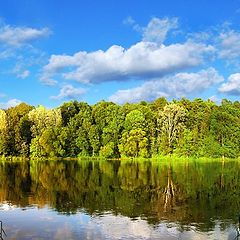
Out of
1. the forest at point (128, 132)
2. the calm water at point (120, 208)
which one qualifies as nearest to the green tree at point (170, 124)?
the forest at point (128, 132)

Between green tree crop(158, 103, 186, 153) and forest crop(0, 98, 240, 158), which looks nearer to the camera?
forest crop(0, 98, 240, 158)

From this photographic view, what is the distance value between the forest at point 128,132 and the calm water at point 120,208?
41490 mm

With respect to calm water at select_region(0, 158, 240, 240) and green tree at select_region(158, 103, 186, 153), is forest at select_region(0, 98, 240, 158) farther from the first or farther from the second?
calm water at select_region(0, 158, 240, 240)

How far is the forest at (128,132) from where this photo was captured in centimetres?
9231

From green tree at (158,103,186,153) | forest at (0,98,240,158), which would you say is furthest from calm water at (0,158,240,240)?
green tree at (158,103,186,153)

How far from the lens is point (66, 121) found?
105750 millimetres

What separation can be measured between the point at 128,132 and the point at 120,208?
207ft

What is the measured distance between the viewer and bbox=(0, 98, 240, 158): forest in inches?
3634

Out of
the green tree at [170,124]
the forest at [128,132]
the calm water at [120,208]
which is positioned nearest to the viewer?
the calm water at [120,208]

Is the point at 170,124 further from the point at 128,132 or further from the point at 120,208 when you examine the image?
the point at 120,208

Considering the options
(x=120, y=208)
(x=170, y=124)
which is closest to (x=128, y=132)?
(x=170, y=124)

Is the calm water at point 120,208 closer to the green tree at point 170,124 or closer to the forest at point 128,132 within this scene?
the forest at point 128,132

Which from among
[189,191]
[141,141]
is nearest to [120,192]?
[189,191]

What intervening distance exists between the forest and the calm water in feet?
136
